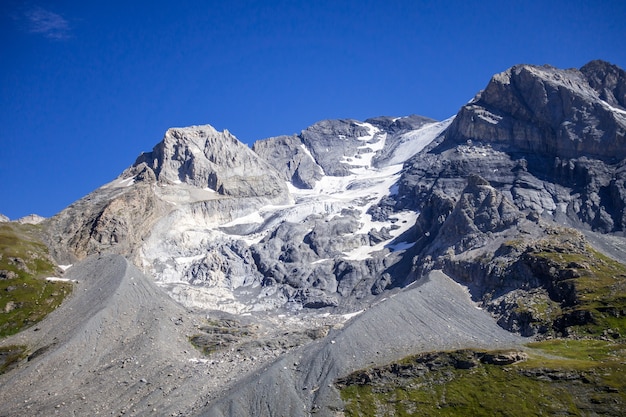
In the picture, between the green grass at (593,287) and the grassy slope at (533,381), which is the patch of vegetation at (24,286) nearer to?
the grassy slope at (533,381)

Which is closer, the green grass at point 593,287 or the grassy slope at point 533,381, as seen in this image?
the grassy slope at point 533,381

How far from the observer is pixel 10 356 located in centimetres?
13650

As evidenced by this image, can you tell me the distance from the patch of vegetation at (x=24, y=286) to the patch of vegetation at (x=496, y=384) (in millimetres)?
83989

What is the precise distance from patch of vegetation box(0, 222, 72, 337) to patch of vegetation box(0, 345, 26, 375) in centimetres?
833

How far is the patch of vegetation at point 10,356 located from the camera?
133 m

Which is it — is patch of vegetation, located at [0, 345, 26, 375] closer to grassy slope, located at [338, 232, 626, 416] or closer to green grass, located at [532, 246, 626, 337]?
grassy slope, located at [338, 232, 626, 416]

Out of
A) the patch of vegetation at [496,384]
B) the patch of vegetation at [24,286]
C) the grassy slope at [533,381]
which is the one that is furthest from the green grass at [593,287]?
the patch of vegetation at [24,286]

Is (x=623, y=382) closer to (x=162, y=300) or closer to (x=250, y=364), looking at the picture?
(x=250, y=364)

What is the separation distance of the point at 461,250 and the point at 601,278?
4697cm

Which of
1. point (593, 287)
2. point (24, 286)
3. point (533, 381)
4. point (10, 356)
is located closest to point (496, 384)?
point (533, 381)

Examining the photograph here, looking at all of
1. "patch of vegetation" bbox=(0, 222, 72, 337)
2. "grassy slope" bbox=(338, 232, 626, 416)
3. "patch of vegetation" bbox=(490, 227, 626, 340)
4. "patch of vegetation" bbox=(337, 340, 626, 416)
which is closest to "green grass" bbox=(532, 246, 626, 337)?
"patch of vegetation" bbox=(490, 227, 626, 340)

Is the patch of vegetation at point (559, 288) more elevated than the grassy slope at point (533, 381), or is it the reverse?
the patch of vegetation at point (559, 288)

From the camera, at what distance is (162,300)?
561 feet

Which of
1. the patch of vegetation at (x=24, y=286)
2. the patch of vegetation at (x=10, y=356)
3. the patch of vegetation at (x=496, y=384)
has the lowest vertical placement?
the patch of vegetation at (x=496, y=384)
